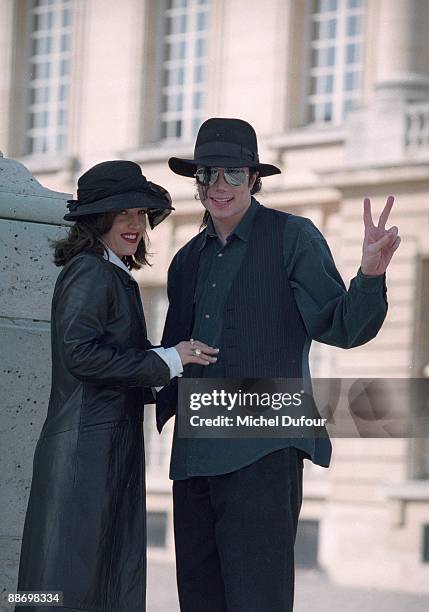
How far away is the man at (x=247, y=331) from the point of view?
4289mm

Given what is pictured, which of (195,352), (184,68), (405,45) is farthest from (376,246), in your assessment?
(184,68)

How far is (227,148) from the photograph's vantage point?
453 cm

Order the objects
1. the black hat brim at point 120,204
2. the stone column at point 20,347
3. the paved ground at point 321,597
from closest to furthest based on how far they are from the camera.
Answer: the black hat brim at point 120,204, the stone column at point 20,347, the paved ground at point 321,597

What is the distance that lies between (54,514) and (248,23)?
18.0 meters

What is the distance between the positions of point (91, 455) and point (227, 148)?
846mm

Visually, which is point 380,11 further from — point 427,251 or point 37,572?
point 37,572

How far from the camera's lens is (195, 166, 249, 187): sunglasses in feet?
14.7

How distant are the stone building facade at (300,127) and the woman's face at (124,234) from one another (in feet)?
46.7

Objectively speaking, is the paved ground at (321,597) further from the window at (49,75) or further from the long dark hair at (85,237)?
the long dark hair at (85,237)

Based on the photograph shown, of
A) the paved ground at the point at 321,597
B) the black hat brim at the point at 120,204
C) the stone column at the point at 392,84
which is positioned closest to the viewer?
the black hat brim at the point at 120,204

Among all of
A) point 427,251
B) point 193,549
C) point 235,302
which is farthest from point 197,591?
point 427,251

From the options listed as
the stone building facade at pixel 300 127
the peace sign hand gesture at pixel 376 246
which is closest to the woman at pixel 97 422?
the peace sign hand gesture at pixel 376 246

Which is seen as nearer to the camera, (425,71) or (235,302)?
(235,302)

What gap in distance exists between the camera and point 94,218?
4.47 metres
